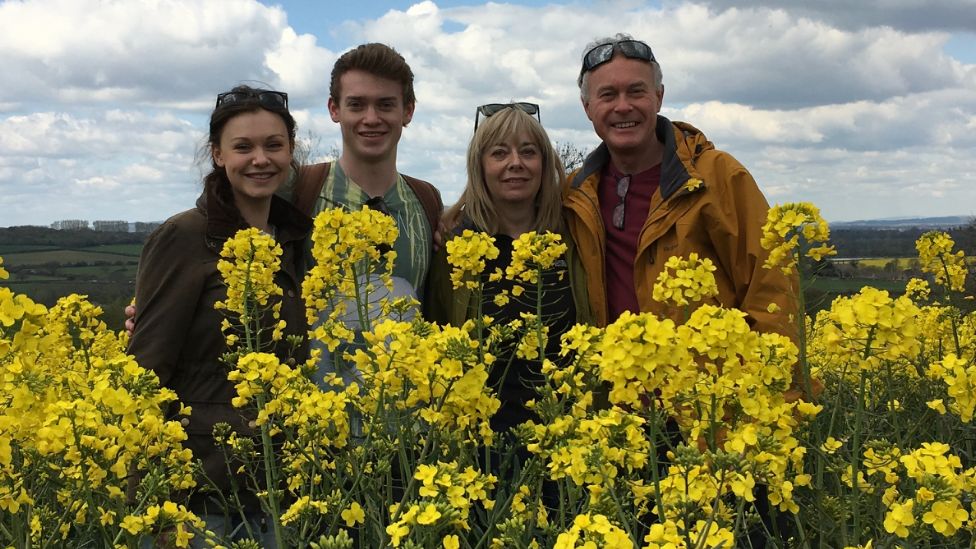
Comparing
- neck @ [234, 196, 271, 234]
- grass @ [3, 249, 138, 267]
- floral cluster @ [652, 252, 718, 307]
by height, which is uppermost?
neck @ [234, 196, 271, 234]

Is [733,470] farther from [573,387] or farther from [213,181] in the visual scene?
[213,181]

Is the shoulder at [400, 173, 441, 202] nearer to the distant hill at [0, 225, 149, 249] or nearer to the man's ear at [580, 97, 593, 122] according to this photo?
the man's ear at [580, 97, 593, 122]

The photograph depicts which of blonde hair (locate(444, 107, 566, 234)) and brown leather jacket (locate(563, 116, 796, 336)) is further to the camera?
blonde hair (locate(444, 107, 566, 234))

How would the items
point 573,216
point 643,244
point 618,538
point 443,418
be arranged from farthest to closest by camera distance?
point 573,216 → point 643,244 → point 443,418 → point 618,538

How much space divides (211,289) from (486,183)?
1.67 meters

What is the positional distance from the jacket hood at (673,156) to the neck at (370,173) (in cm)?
110

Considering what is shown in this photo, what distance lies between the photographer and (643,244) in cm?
408

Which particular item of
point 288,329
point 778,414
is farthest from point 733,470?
point 288,329

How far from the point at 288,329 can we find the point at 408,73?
167 centimetres

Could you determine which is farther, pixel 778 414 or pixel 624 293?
pixel 624 293

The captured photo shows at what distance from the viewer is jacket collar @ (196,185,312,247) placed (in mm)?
3855

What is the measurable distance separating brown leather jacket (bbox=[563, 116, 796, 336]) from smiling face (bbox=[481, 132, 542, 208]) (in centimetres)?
41

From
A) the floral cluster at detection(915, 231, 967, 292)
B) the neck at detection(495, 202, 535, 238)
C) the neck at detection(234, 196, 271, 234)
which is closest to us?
the neck at detection(234, 196, 271, 234)

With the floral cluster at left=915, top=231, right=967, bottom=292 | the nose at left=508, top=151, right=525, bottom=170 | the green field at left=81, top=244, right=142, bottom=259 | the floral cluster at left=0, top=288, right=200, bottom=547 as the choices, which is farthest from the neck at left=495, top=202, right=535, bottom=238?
the green field at left=81, top=244, right=142, bottom=259
